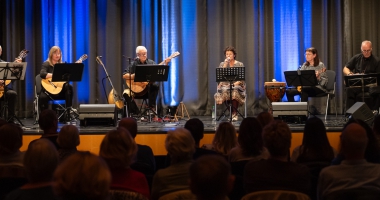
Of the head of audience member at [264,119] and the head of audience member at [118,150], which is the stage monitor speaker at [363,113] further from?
the head of audience member at [118,150]

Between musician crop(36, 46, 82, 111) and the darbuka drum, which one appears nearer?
musician crop(36, 46, 82, 111)

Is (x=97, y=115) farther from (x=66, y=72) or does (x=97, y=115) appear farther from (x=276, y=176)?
(x=276, y=176)

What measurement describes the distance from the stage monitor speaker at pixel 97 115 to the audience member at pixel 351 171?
525 cm

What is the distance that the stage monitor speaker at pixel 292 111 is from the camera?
8008 mm

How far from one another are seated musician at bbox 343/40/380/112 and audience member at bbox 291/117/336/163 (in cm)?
533

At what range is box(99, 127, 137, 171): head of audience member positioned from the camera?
301 centimetres

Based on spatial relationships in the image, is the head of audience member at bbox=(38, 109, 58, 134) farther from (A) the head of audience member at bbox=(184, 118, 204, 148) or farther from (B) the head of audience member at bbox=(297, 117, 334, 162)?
(B) the head of audience member at bbox=(297, 117, 334, 162)

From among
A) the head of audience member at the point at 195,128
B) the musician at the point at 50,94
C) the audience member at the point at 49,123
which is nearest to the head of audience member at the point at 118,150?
the head of audience member at the point at 195,128

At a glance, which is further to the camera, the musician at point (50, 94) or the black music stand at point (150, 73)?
the musician at point (50, 94)

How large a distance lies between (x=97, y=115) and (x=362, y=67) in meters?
5.11

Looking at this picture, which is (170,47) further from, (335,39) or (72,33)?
(335,39)

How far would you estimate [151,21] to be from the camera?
10.9 meters

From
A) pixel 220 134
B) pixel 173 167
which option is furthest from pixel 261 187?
pixel 220 134

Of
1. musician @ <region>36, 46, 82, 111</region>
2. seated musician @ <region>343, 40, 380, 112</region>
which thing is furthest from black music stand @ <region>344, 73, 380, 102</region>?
musician @ <region>36, 46, 82, 111</region>
